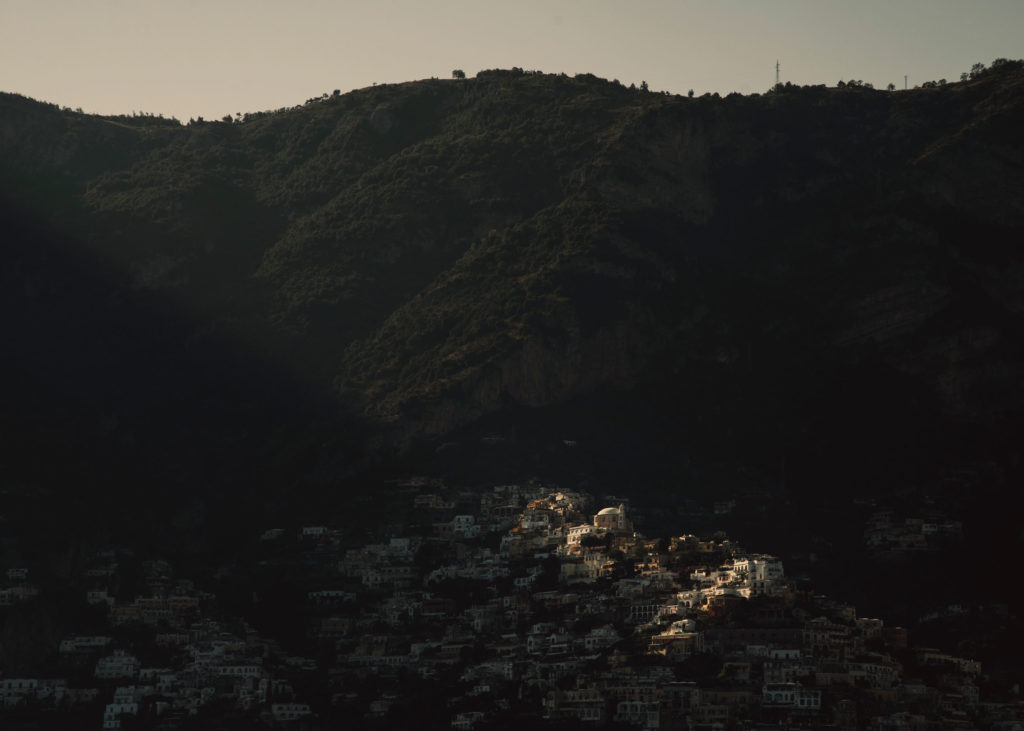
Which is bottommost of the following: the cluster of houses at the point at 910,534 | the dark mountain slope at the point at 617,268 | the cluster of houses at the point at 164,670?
the cluster of houses at the point at 164,670

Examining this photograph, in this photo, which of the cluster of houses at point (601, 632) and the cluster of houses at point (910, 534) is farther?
the cluster of houses at point (910, 534)

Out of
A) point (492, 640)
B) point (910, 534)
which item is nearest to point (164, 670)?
point (492, 640)

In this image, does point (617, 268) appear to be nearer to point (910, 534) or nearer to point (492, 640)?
point (910, 534)

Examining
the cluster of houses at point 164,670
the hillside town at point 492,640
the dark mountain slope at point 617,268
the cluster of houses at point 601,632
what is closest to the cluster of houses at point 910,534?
the dark mountain slope at point 617,268

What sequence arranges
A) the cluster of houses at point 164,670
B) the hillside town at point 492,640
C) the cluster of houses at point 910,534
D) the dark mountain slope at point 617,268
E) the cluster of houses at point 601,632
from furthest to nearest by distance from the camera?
the dark mountain slope at point 617,268, the cluster of houses at point 910,534, the cluster of houses at point 164,670, the hillside town at point 492,640, the cluster of houses at point 601,632

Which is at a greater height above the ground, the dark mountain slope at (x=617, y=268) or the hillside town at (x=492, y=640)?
the dark mountain slope at (x=617, y=268)

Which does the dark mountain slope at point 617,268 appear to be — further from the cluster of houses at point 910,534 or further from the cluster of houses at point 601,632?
the cluster of houses at point 601,632

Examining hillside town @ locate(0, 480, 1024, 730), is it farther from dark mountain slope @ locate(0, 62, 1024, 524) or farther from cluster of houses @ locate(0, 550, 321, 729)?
dark mountain slope @ locate(0, 62, 1024, 524)

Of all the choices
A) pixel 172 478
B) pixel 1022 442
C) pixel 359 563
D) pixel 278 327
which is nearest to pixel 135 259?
pixel 278 327

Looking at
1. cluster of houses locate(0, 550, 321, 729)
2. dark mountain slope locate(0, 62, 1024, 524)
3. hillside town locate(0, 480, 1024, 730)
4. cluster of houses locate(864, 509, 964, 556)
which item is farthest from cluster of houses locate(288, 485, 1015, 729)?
dark mountain slope locate(0, 62, 1024, 524)
